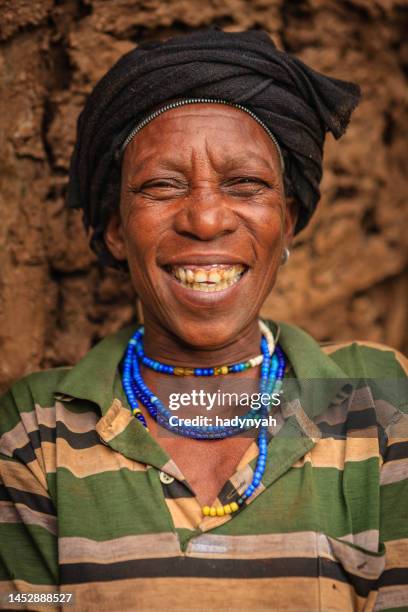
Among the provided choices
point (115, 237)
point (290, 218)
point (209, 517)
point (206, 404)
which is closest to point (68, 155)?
point (115, 237)

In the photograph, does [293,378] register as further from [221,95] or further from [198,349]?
[221,95]

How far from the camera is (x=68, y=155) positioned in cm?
321

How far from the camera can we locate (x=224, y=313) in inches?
94.3

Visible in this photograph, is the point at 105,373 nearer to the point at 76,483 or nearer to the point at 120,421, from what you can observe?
the point at 120,421

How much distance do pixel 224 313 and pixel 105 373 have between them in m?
0.47

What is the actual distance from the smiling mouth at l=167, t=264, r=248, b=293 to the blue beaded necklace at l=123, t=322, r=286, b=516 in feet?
1.05

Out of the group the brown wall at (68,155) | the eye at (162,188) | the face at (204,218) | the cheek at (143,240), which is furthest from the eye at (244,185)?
the brown wall at (68,155)

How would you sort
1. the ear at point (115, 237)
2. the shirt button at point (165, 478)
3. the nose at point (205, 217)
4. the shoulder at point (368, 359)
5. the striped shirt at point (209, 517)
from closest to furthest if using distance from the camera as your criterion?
the striped shirt at point (209, 517) < the shirt button at point (165, 478) < the nose at point (205, 217) < the shoulder at point (368, 359) < the ear at point (115, 237)

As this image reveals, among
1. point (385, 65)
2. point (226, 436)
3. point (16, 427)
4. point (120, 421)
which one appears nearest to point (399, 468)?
point (226, 436)

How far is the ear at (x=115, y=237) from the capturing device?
2.76m

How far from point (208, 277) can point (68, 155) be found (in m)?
1.18

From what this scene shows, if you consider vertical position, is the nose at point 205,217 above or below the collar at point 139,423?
above

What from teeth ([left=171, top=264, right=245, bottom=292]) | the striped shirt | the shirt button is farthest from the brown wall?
the shirt button
